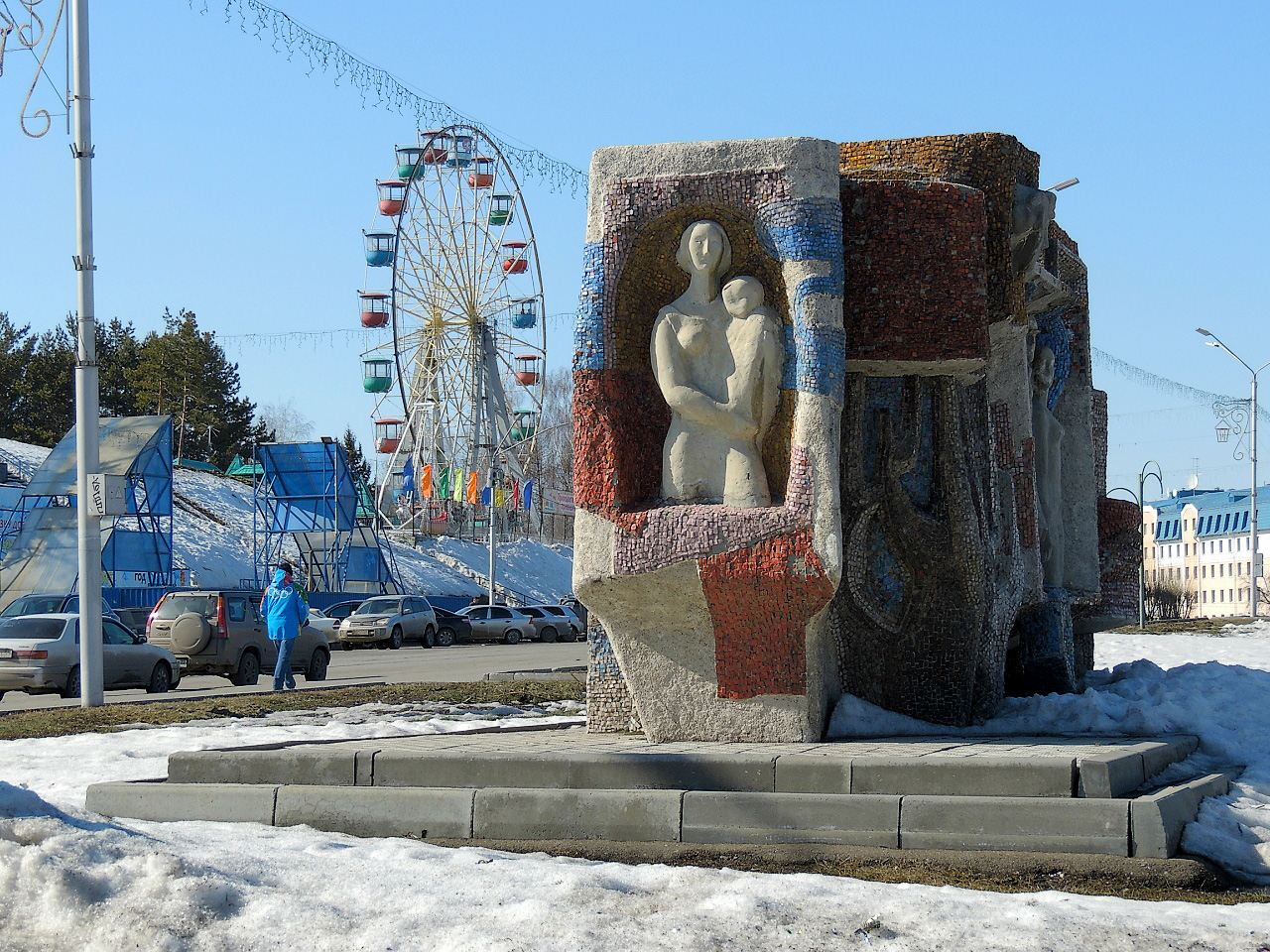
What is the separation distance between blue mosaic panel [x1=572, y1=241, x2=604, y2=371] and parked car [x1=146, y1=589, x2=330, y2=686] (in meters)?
14.2

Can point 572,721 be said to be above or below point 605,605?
below

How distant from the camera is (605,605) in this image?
372 inches

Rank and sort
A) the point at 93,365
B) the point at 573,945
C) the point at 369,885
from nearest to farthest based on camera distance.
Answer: the point at 573,945 → the point at 369,885 → the point at 93,365

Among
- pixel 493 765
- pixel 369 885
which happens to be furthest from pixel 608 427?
pixel 369 885

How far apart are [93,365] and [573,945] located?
13650 millimetres

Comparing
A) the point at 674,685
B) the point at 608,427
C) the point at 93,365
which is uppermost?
the point at 93,365

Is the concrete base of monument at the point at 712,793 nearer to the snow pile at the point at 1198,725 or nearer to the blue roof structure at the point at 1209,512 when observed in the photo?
the snow pile at the point at 1198,725

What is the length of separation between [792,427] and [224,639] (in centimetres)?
1577

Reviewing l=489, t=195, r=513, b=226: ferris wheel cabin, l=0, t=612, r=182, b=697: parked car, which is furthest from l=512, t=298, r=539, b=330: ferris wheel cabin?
l=0, t=612, r=182, b=697: parked car

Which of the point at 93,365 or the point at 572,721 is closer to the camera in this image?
the point at 572,721

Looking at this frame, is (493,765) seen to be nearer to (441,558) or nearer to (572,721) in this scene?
(572,721)

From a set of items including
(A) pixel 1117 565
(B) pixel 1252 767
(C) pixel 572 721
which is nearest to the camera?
(B) pixel 1252 767

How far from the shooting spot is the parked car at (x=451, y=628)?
42.2 m

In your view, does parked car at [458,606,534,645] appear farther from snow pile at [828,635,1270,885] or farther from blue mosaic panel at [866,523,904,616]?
blue mosaic panel at [866,523,904,616]
